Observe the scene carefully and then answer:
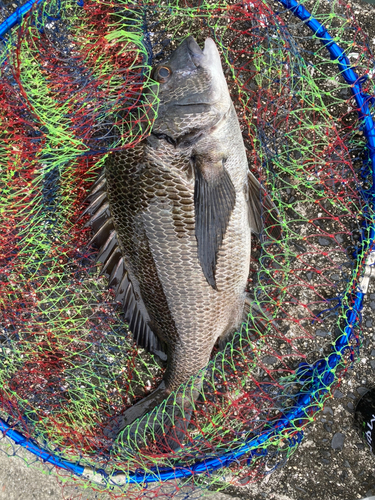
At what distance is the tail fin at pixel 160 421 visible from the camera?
2.11 m

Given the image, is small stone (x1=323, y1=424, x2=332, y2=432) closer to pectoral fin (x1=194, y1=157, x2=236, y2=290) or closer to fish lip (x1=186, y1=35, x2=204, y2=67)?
pectoral fin (x1=194, y1=157, x2=236, y2=290)

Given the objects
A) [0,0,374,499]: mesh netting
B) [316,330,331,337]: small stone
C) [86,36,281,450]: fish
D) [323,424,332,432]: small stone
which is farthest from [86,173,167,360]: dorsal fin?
[323,424,332,432]: small stone

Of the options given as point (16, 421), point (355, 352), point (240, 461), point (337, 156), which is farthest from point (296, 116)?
point (16, 421)

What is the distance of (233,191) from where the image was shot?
189 centimetres

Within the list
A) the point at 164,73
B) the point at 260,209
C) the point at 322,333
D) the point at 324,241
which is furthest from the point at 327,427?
the point at 164,73

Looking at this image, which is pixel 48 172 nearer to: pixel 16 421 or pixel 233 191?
pixel 233 191

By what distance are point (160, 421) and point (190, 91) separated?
1.84m

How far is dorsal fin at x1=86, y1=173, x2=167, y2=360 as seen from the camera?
2023mm

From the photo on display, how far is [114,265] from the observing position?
211cm

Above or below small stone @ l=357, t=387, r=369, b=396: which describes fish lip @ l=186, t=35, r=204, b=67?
above

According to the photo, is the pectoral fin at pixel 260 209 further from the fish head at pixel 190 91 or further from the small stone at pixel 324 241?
the fish head at pixel 190 91

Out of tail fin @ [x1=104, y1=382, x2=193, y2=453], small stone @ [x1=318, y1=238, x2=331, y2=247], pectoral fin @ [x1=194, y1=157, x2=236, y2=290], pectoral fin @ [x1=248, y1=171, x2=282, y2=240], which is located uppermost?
pectoral fin @ [x1=194, y1=157, x2=236, y2=290]

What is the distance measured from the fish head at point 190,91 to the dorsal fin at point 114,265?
0.51 metres

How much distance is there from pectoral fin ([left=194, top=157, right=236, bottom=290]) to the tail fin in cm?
83
